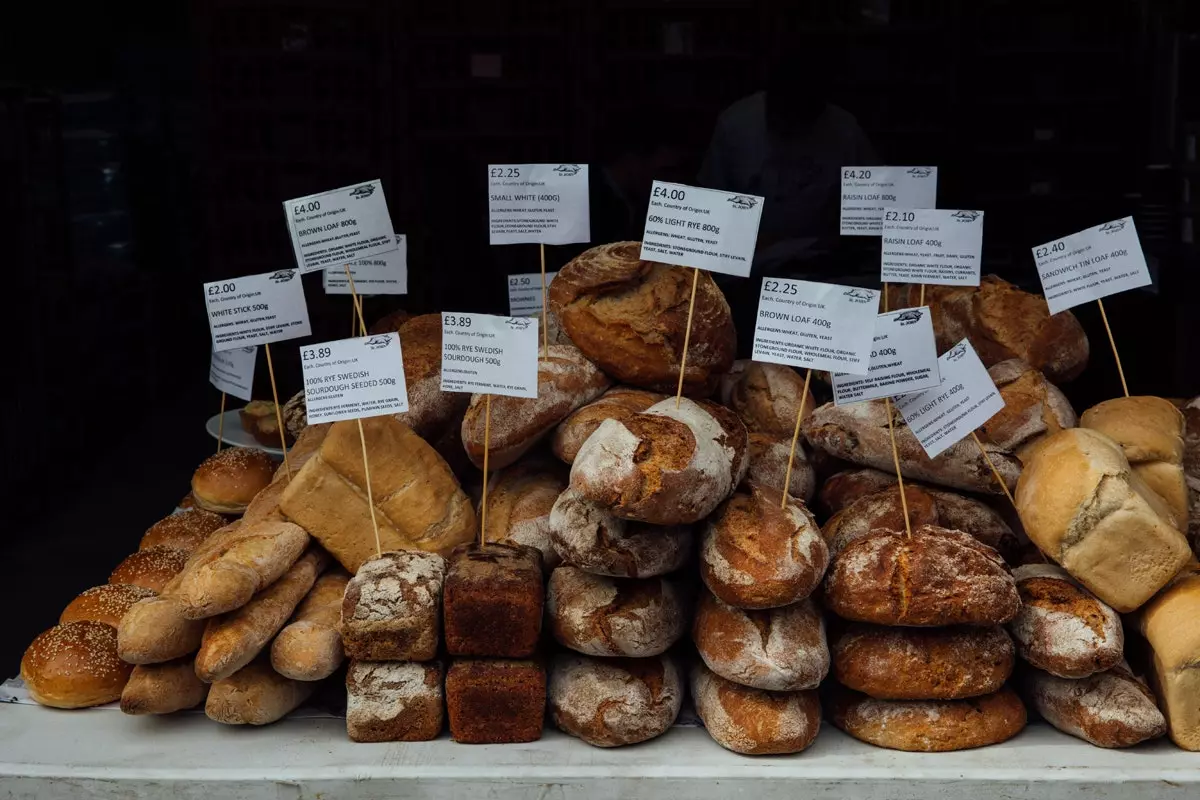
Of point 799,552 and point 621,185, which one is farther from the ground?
point 621,185

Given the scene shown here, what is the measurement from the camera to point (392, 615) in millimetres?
2529

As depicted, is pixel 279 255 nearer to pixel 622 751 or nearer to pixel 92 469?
pixel 92 469

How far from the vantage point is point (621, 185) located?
3.84 metres

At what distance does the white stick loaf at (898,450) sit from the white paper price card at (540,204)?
86 centimetres

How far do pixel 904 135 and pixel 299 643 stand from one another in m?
2.47

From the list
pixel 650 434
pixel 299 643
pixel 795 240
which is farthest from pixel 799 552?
pixel 795 240

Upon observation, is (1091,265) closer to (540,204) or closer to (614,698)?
(540,204)

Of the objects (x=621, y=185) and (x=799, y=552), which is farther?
(x=621, y=185)

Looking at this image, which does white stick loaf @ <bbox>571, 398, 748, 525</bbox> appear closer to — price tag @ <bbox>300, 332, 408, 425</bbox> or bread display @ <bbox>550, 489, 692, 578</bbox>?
bread display @ <bbox>550, 489, 692, 578</bbox>

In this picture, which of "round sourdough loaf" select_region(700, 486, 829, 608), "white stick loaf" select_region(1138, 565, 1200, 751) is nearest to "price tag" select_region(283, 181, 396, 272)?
"round sourdough loaf" select_region(700, 486, 829, 608)

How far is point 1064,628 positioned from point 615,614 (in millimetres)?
986

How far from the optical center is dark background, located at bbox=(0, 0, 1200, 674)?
368cm

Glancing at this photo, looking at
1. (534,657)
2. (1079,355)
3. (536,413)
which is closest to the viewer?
(534,657)

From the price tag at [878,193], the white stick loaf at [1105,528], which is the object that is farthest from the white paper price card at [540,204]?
the white stick loaf at [1105,528]
